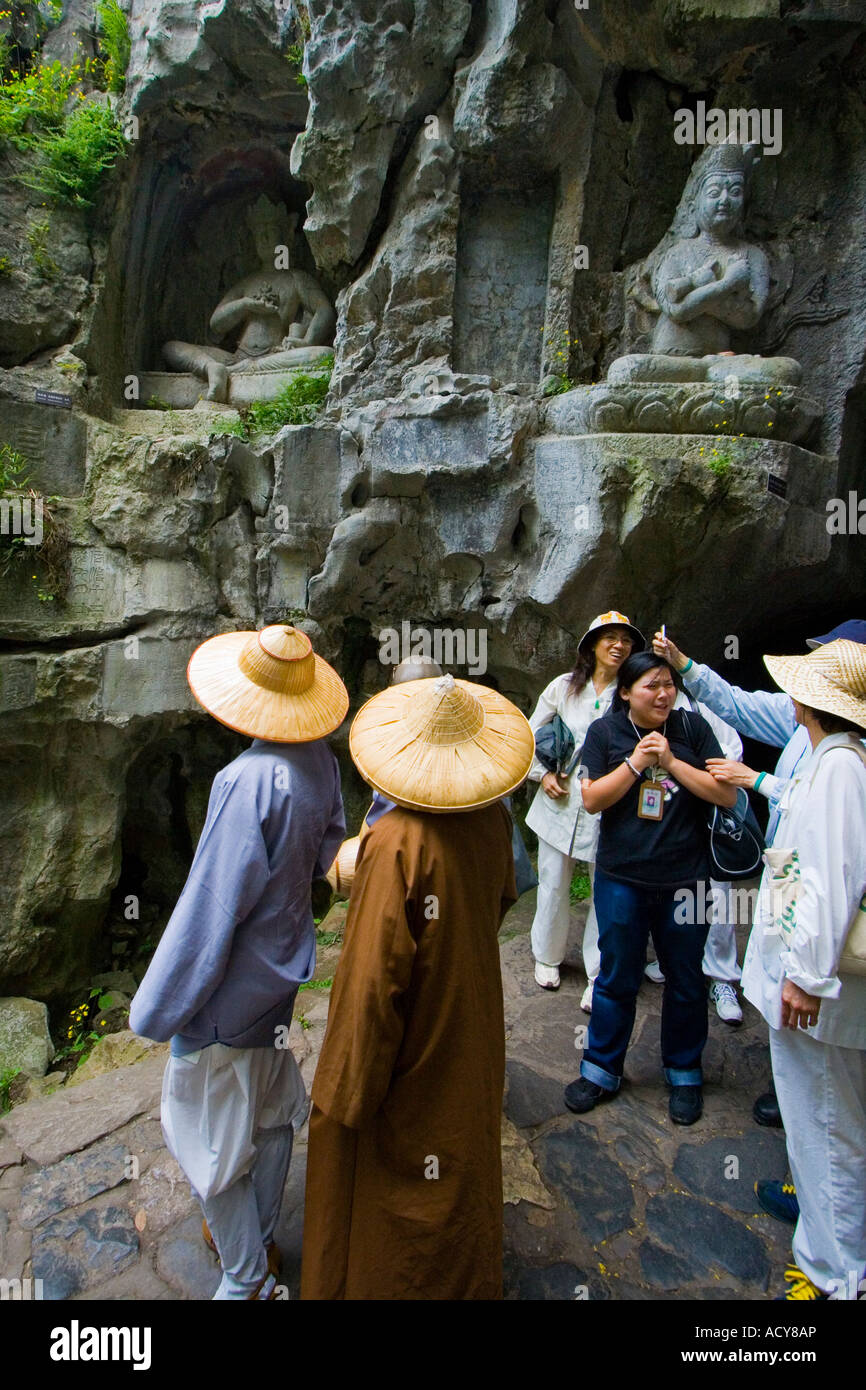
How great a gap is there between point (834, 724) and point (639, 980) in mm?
1367

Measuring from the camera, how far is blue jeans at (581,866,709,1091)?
2.88 metres

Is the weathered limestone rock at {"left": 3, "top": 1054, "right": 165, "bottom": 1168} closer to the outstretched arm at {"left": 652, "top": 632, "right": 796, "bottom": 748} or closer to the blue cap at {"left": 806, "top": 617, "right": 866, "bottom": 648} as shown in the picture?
the outstretched arm at {"left": 652, "top": 632, "right": 796, "bottom": 748}

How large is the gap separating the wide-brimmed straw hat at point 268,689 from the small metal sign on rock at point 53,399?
16.6 ft

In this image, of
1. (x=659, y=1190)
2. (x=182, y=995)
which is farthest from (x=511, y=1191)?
(x=182, y=995)

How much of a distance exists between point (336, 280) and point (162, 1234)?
7305 mm

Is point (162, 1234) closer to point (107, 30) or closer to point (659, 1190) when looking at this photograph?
point (659, 1190)

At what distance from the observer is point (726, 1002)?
12.3 ft

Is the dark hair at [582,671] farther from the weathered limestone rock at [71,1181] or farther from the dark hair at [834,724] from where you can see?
the weathered limestone rock at [71,1181]

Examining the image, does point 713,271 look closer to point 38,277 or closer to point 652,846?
point 652,846

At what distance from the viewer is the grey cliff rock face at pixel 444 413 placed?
199 inches

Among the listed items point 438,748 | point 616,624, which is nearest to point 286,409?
point 616,624

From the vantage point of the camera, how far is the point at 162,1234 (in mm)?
2613

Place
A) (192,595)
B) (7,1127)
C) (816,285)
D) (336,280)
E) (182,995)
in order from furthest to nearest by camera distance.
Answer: (336,280) → (192,595) → (816,285) → (7,1127) → (182,995)

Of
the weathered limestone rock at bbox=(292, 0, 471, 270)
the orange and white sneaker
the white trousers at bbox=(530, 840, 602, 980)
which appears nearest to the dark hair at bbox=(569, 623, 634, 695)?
the white trousers at bbox=(530, 840, 602, 980)
